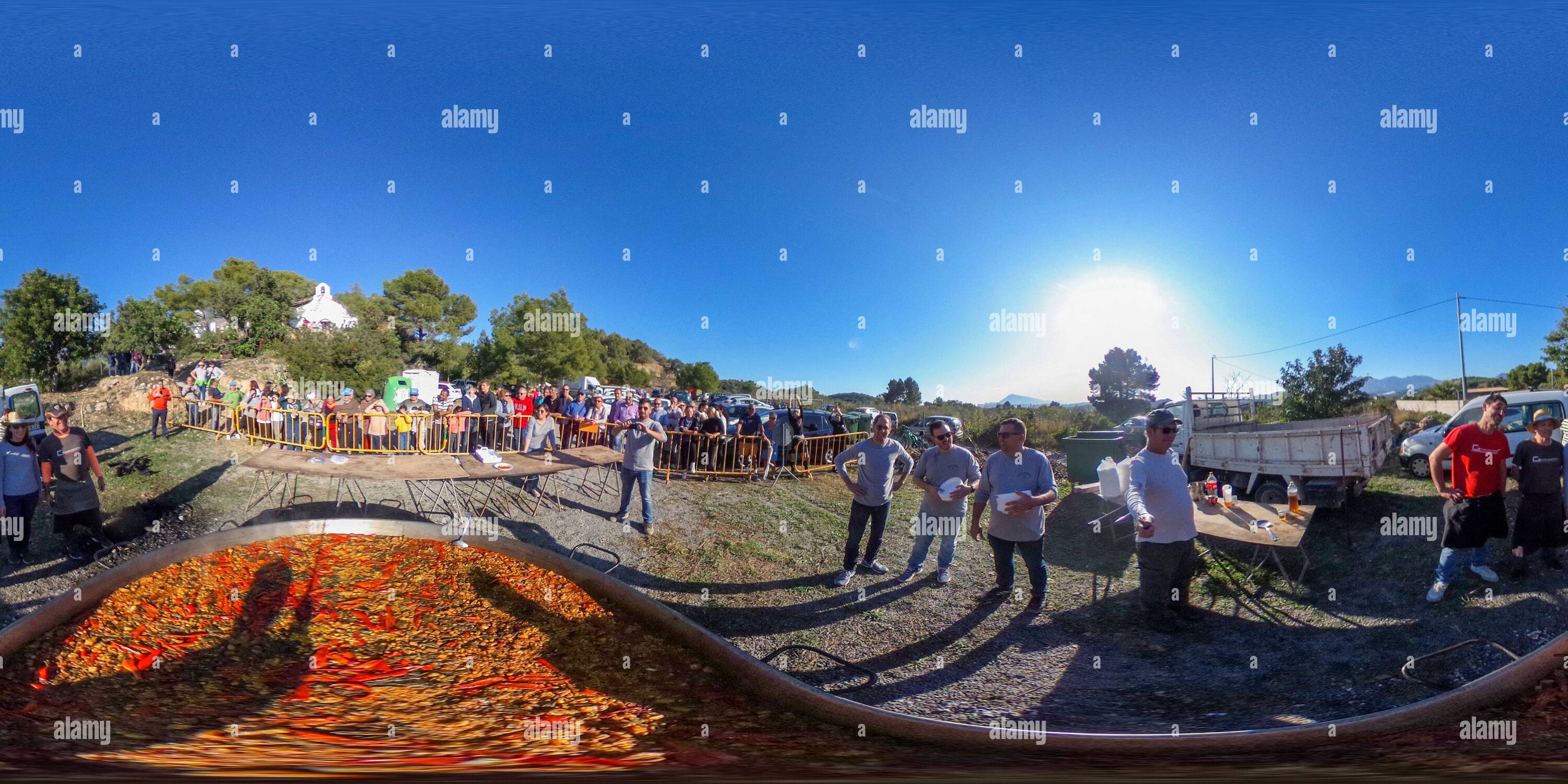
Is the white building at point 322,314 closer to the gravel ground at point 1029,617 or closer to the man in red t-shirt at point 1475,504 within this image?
the gravel ground at point 1029,617

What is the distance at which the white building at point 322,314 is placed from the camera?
3.13 m

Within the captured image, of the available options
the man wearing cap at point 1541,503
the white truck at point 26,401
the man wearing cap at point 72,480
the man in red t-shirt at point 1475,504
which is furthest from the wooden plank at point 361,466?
the man wearing cap at point 1541,503

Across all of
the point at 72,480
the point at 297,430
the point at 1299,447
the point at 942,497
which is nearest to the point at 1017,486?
the point at 942,497

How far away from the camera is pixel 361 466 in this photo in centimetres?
303

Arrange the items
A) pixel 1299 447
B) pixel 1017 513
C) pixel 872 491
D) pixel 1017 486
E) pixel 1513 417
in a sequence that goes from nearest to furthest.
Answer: pixel 1017 513 < pixel 1017 486 < pixel 872 491 < pixel 1299 447 < pixel 1513 417

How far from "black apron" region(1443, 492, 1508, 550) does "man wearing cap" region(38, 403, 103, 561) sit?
7179 millimetres

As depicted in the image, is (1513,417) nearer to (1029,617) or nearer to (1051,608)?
(1051,608)

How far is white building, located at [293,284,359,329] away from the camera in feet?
10.3

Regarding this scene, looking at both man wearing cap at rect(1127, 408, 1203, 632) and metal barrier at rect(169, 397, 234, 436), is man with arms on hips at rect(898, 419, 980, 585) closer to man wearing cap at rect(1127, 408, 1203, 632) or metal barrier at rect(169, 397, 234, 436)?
man wearing cap at rect(1127, 408, 1203, 632)

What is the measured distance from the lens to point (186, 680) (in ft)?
5.43

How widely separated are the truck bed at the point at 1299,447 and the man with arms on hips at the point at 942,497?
1553 mm

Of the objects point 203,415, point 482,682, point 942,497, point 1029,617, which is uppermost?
point 203,415

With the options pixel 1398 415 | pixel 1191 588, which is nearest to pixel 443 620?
pixel 1191 588

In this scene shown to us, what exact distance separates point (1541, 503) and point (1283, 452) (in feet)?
5.90
